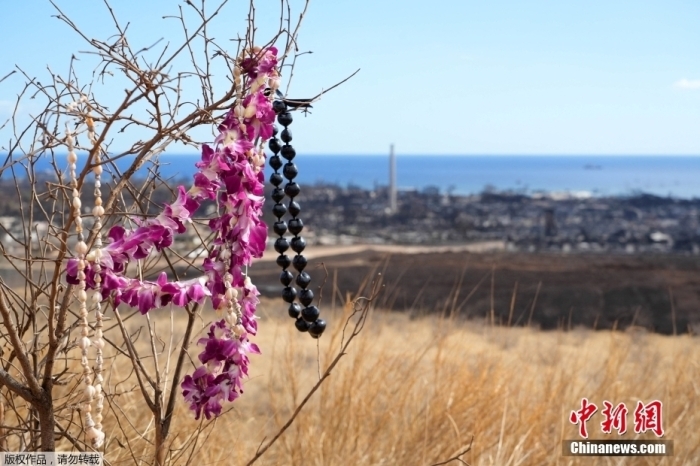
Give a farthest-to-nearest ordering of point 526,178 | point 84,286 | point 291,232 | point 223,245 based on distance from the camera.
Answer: point 526,178 → point 291,232 → point 223,245 → point 84,286

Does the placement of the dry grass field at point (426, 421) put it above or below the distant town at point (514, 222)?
above

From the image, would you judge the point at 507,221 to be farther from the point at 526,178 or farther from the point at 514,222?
the point at 526,178

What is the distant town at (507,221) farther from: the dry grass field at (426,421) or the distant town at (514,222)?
the dry grass field at (426,421)

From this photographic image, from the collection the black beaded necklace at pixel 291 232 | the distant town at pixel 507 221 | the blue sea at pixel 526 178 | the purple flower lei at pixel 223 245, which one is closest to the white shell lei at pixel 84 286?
the purple flower lei at pixel 223 245

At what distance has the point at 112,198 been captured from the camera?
125 cm

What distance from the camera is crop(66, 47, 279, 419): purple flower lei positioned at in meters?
1.16

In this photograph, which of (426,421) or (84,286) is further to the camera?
(426,421)

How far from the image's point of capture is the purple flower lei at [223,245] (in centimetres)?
116

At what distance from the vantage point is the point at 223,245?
4.05 feet

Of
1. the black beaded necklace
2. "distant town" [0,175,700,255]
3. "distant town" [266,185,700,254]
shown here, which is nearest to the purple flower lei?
the black beaded necklace

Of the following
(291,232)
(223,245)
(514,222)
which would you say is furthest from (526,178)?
(223,245)

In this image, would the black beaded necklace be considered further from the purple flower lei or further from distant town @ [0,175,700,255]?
distant town @ [0,175,700,255]

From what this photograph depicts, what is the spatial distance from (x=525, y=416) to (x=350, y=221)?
64.2ft

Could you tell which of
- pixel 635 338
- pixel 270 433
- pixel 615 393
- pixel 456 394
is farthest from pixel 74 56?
pixel 635 338
